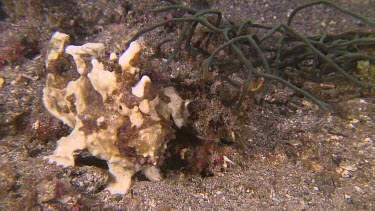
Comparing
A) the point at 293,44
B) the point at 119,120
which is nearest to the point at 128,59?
the point at 119,120

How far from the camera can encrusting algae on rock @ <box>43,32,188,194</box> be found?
6.31ft

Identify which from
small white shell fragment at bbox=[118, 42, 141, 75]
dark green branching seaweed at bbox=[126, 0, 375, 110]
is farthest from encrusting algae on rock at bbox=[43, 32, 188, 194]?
dark green branching seaweed at bbox=[126, 0, 375, 110]

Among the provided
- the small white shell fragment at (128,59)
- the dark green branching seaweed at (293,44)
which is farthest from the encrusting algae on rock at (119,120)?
the dark green branching seaweed at (293,44)

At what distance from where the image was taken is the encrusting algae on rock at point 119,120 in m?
1.92

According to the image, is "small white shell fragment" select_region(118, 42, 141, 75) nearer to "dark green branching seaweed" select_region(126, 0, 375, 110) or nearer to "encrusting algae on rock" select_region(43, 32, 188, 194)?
"encrusting algae on rock" select_region(43, 32, 188, 194)

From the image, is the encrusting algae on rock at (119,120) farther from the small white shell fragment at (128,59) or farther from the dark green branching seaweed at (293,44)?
the dark green branching seaweed at (293,44)

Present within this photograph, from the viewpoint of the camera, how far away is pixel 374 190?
2156 millimetres

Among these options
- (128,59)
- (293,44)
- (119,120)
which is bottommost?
(119,120)

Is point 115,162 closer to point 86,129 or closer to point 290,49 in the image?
point 86,129

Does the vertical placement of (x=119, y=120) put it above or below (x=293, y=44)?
below

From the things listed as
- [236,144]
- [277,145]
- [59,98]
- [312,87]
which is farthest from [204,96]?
[312,87]

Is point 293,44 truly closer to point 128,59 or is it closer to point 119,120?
point 128,59

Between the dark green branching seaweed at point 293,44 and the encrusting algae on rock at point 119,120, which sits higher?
the dark green branching seaweed at point 293,44

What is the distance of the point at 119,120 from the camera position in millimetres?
1940
